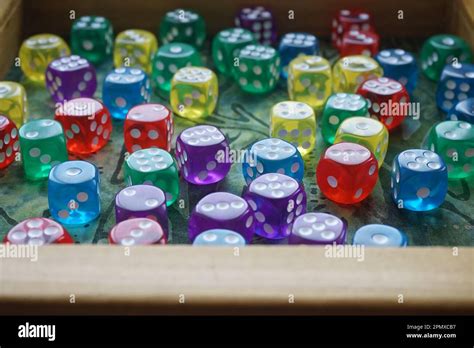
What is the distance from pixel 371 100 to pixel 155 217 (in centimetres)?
77

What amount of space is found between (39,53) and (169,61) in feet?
1.31

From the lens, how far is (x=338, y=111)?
1988mm

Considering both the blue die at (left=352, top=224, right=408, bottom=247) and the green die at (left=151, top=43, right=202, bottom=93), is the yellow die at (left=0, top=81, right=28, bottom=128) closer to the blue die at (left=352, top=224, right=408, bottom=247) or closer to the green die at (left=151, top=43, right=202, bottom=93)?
the green die at (left=151, top=43, right=202, bottom=93)

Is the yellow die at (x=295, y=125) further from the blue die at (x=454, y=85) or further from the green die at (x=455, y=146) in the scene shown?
the blue die at (x=454, y=85)

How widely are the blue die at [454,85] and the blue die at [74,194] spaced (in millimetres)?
1035

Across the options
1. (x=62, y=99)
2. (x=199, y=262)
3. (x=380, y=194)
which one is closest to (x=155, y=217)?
(x=199, y=262)

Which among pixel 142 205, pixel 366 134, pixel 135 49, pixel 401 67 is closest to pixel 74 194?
pixel 142 205

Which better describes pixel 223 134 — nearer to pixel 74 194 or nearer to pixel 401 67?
pixel 74 194

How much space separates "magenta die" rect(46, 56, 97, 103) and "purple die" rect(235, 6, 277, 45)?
57 cm

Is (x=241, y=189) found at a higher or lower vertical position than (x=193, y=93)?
lower

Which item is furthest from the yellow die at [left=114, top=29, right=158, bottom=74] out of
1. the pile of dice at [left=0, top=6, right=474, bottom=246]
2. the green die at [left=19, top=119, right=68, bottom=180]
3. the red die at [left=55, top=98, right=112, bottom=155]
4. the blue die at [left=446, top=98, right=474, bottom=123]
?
the blue die at [left=446, top=98, right=474, bottom=123]

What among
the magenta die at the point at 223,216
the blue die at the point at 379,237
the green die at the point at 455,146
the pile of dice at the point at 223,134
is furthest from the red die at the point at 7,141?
the green die at the point at 455,146

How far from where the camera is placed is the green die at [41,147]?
1836 millimetres

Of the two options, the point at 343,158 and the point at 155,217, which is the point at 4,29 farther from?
the point at 343,158
